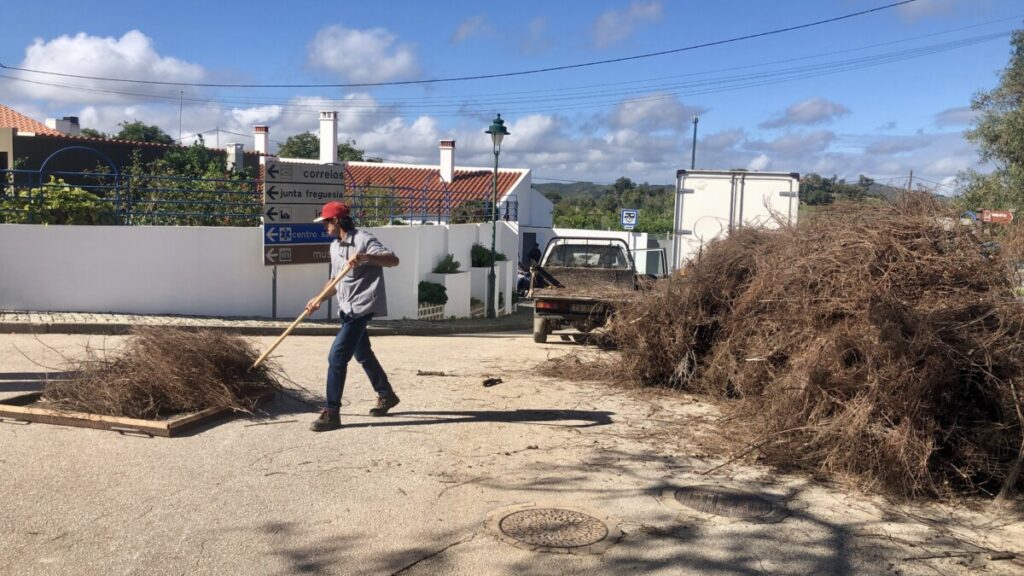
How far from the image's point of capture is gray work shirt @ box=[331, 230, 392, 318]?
6980mm

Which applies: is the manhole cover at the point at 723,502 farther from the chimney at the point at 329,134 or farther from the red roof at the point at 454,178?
the red roof at the point at 454,178

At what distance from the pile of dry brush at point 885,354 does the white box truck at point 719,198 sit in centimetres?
844

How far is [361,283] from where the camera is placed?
7.07 metres

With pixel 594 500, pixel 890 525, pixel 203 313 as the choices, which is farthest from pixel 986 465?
pixel 203 313

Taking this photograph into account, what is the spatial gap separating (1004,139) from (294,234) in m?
23.0

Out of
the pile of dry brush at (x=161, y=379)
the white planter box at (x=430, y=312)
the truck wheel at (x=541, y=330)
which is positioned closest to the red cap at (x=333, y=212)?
the pile of dry brush at (x=161, y=379)

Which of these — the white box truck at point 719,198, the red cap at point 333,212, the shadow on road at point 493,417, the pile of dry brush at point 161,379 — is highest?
the white box truck at point 719,198

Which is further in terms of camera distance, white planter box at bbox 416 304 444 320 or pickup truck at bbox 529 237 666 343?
white planter box at bbox 416 304 444 320

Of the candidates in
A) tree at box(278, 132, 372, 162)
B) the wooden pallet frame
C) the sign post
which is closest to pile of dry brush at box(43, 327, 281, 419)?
the wooden pallet frame

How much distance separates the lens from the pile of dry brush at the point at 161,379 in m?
6.88

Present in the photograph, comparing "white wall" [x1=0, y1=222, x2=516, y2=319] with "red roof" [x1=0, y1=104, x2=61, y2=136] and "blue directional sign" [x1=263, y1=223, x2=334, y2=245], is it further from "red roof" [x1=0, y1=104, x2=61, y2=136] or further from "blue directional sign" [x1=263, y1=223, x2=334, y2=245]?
"red roof" [x1=0, y1=104, x2=61, y2=136]

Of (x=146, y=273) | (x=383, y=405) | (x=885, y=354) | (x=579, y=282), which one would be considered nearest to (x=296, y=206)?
(x=146, y=273)

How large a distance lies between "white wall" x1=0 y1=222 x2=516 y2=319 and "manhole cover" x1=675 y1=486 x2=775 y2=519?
10.7m

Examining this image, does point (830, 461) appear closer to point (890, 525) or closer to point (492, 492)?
point (890, 525)
